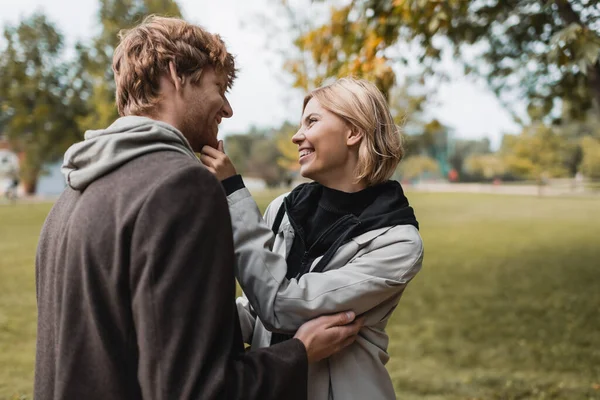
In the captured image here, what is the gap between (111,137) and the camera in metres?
1.28

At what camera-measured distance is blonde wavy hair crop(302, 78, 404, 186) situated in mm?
1961

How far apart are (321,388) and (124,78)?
3.44 ft

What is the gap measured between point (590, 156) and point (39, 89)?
49432 mm

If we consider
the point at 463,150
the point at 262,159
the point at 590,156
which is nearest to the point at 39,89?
the point at 262,159

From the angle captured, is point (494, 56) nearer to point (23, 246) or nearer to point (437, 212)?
point (23, 246)

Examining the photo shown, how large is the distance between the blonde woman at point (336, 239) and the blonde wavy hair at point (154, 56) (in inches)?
9.7

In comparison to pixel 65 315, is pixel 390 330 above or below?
below

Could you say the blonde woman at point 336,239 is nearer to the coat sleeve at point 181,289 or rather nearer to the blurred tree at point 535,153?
the coat sleeve at point 181,289

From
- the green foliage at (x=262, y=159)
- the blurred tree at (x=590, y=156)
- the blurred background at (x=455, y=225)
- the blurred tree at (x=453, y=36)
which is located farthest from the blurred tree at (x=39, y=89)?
the blurred tree at (x=590, y=156)

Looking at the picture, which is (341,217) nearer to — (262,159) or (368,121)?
(368,121)

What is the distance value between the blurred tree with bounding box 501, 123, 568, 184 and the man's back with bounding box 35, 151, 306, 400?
48.1 m

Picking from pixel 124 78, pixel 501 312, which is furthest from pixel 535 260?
pixel 124 78

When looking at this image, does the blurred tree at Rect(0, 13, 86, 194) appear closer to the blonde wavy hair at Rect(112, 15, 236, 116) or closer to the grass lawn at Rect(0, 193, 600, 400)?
the grass lawn at Rect(0, 193, 600, 400)

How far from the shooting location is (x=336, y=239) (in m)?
1.88
